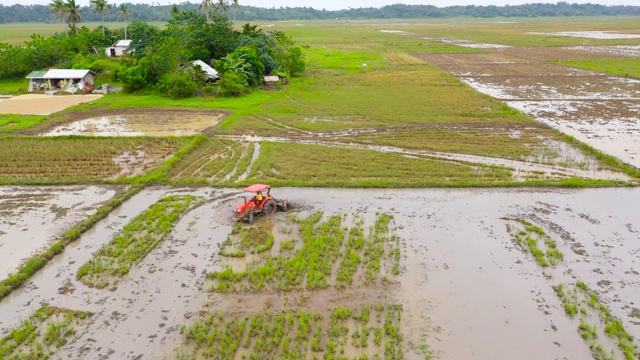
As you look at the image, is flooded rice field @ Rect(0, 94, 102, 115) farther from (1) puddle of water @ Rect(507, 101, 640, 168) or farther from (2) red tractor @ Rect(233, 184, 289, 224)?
(1) puddle of water @ Rect(507, 101, 640, 168)

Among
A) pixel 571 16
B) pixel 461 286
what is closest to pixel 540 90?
pixel 461 286

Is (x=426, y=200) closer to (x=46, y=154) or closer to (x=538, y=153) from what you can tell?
(x=538, y=153)

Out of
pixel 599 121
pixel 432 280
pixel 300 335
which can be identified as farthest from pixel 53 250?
pixel 599 121

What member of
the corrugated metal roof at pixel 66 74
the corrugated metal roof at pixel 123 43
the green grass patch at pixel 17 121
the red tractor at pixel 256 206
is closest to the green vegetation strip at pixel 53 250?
the red tractor at pixel 256 206

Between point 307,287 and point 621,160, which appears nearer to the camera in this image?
point 307,287

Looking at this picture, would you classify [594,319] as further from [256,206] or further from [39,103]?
[39,103]

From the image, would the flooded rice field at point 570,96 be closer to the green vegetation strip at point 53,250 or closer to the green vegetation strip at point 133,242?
the green vegetation strip at point 133,242

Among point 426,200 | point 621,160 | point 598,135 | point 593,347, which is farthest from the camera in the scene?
point 598,135
